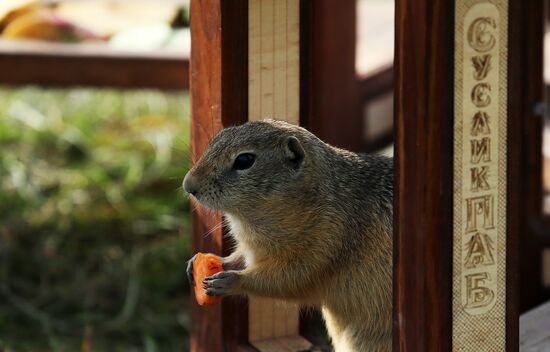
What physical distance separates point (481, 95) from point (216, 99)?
1.08 metres

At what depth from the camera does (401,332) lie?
2.60 metres

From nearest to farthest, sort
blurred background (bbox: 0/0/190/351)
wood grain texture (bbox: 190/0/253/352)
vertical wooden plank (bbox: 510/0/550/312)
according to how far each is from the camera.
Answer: wood grain texture (bbox: 190/0/253/352) < vertical wooden plank (bbox: 510/0/550/312) < blurred background (bbox: 0/0/190/351)

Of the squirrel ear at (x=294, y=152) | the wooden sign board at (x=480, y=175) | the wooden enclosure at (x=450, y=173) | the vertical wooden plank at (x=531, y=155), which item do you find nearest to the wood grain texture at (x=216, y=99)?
the squirrel ear at (x=294, y=152)

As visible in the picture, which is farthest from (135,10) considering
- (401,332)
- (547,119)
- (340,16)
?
(401,332)

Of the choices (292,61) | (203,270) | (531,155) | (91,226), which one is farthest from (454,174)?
(91,226)

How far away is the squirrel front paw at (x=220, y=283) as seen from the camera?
314cm

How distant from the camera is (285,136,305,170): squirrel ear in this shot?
10.5 ft

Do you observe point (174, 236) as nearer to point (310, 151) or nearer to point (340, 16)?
point (340, 16)

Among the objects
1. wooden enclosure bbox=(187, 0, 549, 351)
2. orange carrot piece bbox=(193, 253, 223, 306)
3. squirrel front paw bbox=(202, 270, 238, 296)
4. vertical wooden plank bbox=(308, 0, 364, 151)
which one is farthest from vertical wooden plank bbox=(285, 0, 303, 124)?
vertical wooden plank bbox=(308, 0, 364, 151)

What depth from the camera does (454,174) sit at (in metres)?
2.49

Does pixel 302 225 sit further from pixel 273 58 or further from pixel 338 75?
pixel 338 75

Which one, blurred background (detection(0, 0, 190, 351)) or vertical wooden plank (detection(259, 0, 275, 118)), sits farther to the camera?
blurred background (detection(0, 0, 190, 351))

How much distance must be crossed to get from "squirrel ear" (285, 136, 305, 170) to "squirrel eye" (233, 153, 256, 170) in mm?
96

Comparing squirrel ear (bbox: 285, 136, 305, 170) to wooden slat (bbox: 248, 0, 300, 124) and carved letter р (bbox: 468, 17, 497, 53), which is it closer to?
wooden slat (bbox: 248, 0, 300, 124)
